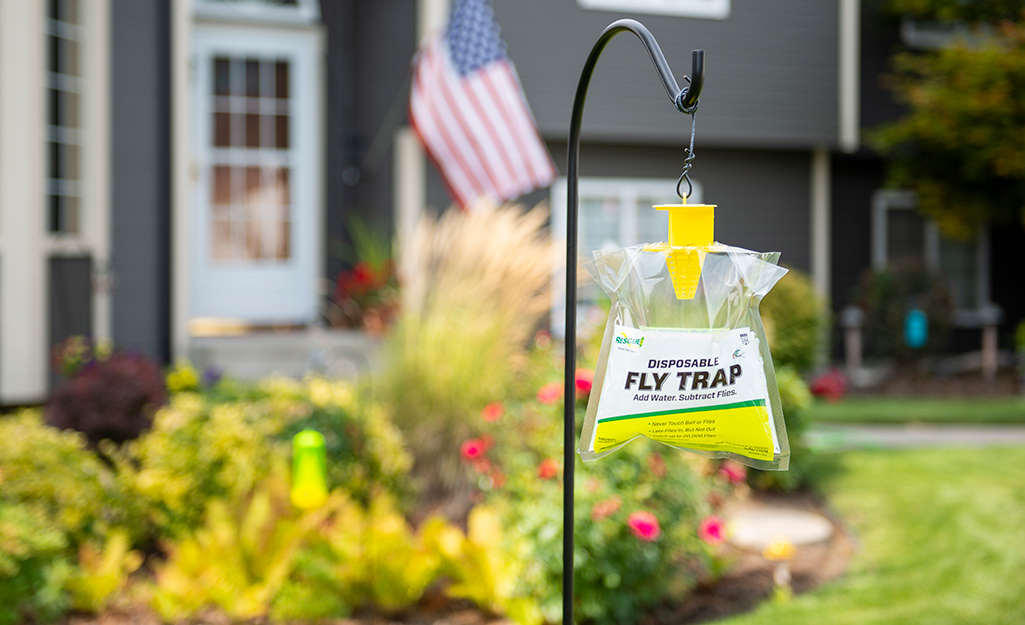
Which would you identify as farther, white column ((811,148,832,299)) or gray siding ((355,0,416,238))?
white column ((811,148,832,299))

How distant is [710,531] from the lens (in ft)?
10.6

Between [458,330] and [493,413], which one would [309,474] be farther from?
[458,330]

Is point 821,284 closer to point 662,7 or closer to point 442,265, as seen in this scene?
point 662,7

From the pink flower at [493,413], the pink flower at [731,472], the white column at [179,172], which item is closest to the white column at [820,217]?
the pink flower at [731,472]

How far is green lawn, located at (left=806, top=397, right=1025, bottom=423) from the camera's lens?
23.3 feet

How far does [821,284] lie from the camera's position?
9.82 meters

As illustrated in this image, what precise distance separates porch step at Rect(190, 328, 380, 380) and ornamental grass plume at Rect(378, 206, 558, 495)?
195cm

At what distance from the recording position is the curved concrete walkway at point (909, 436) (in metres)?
5.48

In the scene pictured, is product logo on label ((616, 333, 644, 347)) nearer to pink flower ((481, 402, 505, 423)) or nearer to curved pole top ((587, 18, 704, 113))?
curved pole top ((587, 18, 704, 113))

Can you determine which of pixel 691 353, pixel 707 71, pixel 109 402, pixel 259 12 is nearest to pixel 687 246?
pixel 691 353

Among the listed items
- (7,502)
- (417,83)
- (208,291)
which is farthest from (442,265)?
(208,291)

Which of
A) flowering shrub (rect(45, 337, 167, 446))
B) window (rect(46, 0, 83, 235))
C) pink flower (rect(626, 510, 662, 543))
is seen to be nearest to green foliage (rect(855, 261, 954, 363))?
pink flower (rect(626, 510, 662, 543))

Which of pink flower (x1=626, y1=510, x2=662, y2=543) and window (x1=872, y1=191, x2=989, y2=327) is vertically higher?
window (x1=872, y1=191, x2=989, y2=327)

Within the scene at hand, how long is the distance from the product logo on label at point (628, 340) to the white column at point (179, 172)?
5.56 m
